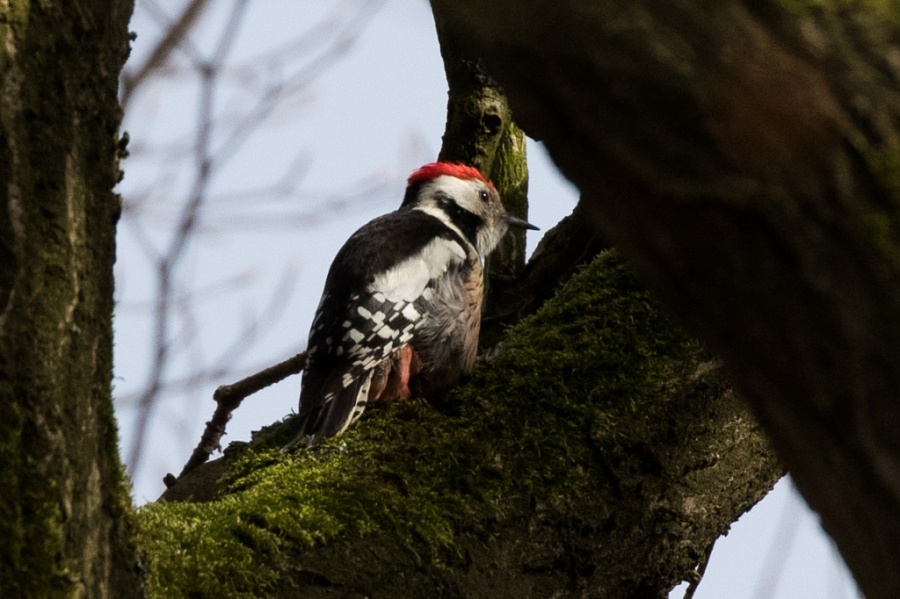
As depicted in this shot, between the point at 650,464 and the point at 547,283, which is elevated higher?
the point at 547,283

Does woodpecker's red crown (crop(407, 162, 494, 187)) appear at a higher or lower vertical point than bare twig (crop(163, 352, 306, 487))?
higher

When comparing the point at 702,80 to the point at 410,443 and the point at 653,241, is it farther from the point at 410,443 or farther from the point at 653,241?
the point at 410,443

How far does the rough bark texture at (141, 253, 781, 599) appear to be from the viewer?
249 cm

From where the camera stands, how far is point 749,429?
3180 millimetres

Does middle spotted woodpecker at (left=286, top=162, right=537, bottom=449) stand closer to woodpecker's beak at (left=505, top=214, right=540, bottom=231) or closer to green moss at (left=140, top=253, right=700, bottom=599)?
woodpecker's beak at (left=505, top=214, right=540, bottom=231)

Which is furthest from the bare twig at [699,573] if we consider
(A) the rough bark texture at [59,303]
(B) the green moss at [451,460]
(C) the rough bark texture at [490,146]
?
(A) the rough bark texture at [59,303]

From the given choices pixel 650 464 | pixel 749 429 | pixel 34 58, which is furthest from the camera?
pixel 749 429

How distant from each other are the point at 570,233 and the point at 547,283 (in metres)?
0.23

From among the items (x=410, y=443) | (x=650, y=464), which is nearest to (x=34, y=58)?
(x=410, y=443)

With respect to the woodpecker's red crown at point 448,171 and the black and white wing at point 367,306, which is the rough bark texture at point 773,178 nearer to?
the black and white wing at point 367,306

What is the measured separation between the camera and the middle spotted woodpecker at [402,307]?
4.05m

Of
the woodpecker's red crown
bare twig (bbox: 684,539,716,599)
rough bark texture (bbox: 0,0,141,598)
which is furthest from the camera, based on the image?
the woodpecker's red crown

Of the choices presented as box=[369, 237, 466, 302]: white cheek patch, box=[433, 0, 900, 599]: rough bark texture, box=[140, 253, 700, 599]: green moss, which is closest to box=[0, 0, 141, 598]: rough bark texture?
box=[140, 253, 700, 599]: green moss

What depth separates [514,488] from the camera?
2826 millimetres
